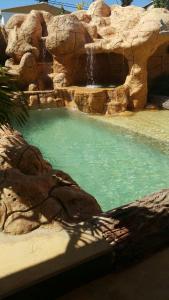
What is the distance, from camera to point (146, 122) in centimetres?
998

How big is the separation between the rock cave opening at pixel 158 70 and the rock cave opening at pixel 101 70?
3.74ft

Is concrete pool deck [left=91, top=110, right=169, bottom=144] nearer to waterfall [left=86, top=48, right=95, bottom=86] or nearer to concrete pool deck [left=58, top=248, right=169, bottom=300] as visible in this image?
waterfall [left=86, top=48, right=95, bottom=86]

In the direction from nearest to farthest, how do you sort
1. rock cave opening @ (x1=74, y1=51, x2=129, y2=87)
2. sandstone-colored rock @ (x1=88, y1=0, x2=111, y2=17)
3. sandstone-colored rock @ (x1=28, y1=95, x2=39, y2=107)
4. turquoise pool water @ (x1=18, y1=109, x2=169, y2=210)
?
turquoise pool water @ (x1=18, y1=109, x2=169, y2=210), sandstone-colored rock @ (x1=28, y1=95, x2=39, y2=107), rock cave opening @ (x1=74, y1=51, x2=129, y2=87), sandstone-colored rock @ (x1=88, y1=0, x2=111, y2=17)

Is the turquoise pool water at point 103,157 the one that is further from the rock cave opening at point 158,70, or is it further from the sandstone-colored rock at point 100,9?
the sandstone-colored rock at point 100,9

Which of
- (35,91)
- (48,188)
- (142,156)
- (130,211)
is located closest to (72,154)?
(142,156)

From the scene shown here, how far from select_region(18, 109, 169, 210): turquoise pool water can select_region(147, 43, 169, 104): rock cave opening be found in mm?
4653

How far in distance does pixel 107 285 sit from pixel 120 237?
35cm

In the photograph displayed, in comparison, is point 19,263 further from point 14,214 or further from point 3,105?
point 3,105

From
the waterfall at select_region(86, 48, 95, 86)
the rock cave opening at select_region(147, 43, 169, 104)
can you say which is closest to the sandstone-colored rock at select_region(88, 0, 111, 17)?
the waterfall at select_region(86, 48, 95, 86)

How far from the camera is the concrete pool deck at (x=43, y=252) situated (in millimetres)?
2047

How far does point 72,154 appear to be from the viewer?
7441 mm

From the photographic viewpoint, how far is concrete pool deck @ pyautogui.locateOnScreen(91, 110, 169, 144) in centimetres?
863

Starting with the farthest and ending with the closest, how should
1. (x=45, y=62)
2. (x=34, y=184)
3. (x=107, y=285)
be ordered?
(x=45, y=62) < (x=34, y=184) < (x=107, y=285)

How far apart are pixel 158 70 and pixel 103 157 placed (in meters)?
8.77
